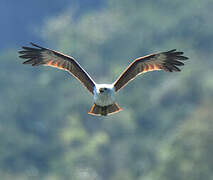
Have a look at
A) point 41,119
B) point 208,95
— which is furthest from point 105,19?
point 208,95

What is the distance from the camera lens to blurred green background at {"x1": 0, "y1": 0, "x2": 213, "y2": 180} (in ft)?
178

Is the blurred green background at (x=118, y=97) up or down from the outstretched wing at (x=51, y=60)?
up

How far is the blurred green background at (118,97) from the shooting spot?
54406mm

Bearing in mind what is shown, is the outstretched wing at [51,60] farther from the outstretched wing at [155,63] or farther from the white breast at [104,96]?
the white breast at [104,96]

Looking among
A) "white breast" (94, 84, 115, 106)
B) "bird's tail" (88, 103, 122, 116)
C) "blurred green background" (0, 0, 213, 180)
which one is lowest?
"bird's tail" (88, 103, 122, 116)

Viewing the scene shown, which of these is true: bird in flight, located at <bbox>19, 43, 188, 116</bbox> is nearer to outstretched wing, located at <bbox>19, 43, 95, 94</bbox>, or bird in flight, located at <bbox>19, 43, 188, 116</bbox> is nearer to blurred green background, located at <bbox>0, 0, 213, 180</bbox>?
outstretched wing, located at <bbox>19, 43, 95, 94</bbox>

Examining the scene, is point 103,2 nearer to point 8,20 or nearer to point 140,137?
point 8,20

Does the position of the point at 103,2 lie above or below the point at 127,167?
above

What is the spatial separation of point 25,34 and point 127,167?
1410 inches

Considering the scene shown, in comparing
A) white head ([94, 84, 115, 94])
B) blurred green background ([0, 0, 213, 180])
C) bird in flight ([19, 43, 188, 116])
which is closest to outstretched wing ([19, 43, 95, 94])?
bird in flight ([19, 43, 188, 116])

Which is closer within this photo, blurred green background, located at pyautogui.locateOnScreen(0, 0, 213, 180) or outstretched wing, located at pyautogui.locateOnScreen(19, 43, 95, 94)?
outstretched wing, located at pyautogui.locateOnScreen(19, 43, 95, 94)

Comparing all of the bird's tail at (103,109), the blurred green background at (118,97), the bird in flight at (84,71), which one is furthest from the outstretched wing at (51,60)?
the blurred green background at (118,97)

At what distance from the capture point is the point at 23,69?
3142 inches

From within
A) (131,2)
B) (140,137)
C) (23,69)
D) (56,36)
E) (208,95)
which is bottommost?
(140,137)
